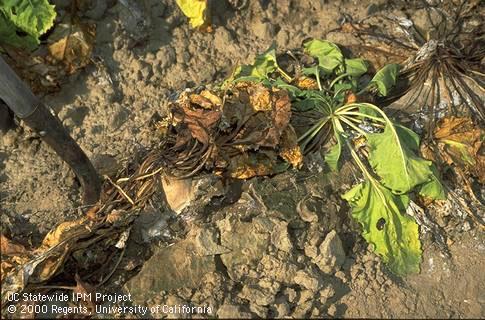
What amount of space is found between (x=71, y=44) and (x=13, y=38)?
381mm

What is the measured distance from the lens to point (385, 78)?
383 cm

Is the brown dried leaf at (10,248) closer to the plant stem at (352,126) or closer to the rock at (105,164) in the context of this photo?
the rock at (105,164)

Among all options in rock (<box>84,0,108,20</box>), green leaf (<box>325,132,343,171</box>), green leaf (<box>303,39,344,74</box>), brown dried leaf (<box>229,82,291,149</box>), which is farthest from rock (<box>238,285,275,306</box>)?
rock (<box>84,0,108,20</box>)

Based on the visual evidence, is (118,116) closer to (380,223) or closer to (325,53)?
(325,53)

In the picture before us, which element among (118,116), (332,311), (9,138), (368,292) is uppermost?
(9,138)

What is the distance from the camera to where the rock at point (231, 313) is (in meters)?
2.86

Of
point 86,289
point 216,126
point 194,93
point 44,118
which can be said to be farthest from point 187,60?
point 86,289

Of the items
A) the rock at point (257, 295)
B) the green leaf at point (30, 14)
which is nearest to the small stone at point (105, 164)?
the green leaf at point (30, 14)

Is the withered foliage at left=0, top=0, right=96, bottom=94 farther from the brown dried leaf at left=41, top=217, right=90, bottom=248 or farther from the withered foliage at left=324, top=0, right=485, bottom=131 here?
the withered foliage at left=324, top=0, right=485, bottom=131

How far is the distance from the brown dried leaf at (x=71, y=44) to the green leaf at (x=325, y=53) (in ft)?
5.26

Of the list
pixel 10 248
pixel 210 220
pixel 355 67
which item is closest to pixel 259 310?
pixel 210 220

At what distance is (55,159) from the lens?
380cm

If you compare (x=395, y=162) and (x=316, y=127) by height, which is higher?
(x=316, y=127)

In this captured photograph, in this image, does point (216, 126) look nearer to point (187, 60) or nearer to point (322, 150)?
point (322, 150)
